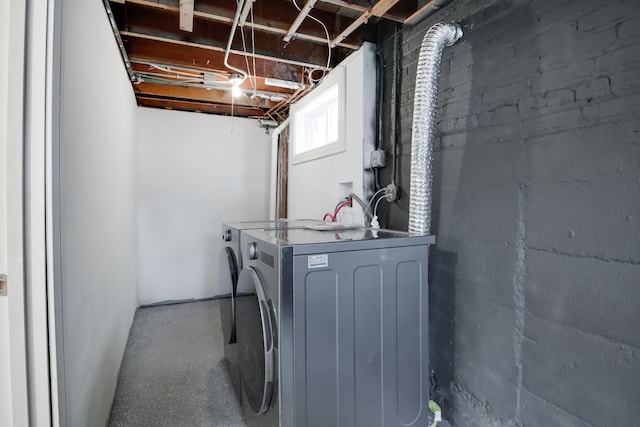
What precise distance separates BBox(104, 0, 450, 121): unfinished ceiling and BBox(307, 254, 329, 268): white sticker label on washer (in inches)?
49.7

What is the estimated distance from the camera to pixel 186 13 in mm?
1664

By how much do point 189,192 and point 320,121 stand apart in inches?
72.1

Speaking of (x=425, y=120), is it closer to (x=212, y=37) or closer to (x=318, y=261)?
(x=318, y=261)

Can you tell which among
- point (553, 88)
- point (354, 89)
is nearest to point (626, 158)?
point (553, 88)

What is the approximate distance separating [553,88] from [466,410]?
55.1 inches

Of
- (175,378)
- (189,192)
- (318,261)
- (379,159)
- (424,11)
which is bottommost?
(175,378)

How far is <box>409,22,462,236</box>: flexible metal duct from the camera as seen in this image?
4.71 feet

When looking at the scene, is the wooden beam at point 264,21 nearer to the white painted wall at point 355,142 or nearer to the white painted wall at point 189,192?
the white painted wall at point 355,142

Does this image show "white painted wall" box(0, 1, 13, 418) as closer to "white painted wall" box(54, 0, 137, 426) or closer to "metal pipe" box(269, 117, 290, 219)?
"white painted wall" box(54, 0, 137, 426)

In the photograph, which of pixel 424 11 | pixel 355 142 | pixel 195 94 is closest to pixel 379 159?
pixel 355 142

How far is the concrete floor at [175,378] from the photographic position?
1.81 meters

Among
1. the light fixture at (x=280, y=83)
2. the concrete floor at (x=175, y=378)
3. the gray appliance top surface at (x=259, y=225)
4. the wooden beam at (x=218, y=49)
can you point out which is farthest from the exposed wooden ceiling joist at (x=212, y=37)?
the concrete floor at (x=175, y=378)

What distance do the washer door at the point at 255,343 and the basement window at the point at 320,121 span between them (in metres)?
1.27

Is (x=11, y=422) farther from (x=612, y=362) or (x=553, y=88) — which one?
(x=553, y=88)
